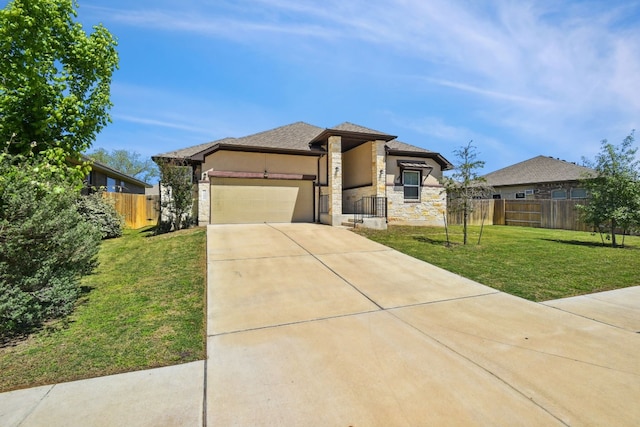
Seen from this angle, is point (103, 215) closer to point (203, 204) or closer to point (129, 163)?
point (203, 204)

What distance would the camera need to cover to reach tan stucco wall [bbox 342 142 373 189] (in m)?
14.4

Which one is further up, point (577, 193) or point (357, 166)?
point (357, 166)

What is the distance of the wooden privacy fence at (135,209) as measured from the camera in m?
16.4

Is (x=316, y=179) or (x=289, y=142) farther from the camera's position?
(x=289, y=142)

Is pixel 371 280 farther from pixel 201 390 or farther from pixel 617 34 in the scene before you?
pixel 617 34

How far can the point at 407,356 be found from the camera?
3.20 metres

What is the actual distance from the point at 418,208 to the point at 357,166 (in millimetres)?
3887

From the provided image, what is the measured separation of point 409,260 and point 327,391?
5.46 meters

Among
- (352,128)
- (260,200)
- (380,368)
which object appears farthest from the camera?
(260,200)

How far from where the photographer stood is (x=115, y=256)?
27.6 ft

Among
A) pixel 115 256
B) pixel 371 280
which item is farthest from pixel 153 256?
pixel 371 280

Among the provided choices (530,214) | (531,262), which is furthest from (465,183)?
(530,214)

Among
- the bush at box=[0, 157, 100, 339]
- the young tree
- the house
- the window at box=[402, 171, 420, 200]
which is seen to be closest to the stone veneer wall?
the house

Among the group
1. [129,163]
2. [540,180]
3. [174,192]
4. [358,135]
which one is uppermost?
[129,163]
